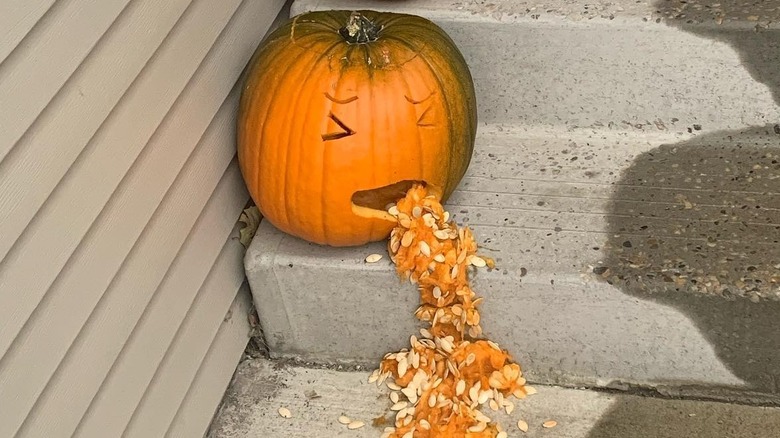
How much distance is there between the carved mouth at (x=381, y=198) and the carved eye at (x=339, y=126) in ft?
0.50

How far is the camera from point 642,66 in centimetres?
197

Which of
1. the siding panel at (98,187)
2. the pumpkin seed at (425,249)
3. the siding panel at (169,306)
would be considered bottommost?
the siding panel at (169,306)

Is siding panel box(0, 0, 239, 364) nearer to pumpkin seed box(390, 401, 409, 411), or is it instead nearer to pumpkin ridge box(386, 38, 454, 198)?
pumpkin ridge box(386, 38, 454, 198)

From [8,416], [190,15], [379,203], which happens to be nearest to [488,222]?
[379,203]

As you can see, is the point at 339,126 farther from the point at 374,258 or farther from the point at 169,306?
the point at 169,306

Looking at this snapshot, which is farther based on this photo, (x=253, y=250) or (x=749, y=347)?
(x=253, y=250)

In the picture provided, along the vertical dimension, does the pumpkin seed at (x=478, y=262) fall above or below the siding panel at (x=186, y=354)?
above

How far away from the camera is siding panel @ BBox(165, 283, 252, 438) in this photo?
70.1 inches

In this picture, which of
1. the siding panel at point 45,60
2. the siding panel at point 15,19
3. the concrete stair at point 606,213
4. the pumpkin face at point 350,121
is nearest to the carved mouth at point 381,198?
the pumpkin face at point 350,121

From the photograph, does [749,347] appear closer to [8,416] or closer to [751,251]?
[751,251]

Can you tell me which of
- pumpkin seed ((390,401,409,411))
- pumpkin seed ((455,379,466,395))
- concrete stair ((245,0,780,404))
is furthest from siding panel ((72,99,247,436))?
pumpkin seed ((455,379,466,395))

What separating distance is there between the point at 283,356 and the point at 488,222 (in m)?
0.66

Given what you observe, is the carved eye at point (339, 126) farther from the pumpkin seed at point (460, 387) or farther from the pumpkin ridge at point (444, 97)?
the pumpkin seed at point (460, 387)

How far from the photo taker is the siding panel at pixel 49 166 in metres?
1.19
